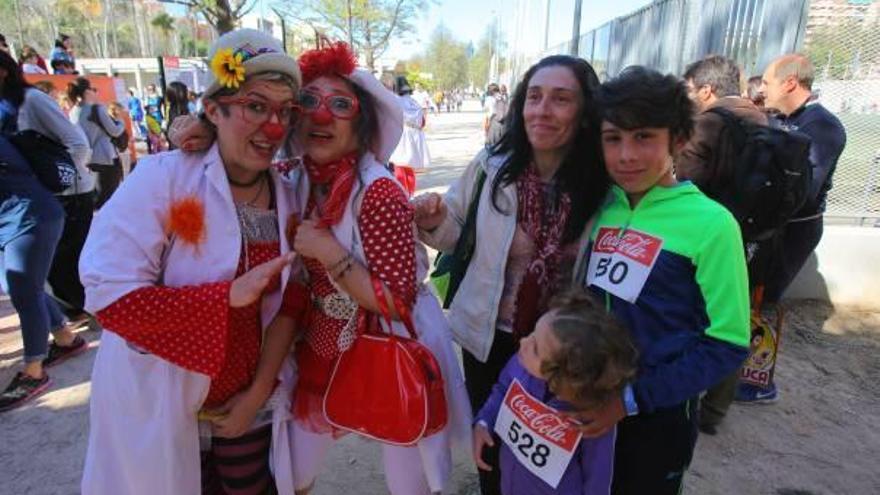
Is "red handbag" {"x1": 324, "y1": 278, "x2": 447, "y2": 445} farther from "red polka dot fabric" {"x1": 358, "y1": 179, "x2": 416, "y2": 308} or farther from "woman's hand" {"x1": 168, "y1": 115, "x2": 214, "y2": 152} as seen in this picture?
"woman's hand" {"x1": 168, "y1": 115, "x2": 214, "y2": 152}

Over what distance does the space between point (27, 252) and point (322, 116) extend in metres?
2.67

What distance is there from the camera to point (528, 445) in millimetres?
1604

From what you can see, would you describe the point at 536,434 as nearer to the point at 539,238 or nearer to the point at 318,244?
the point at 539,238

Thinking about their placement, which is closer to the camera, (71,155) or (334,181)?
(334,181)

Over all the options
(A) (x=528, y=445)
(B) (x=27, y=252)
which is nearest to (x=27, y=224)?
(B) (x=27, y=252)

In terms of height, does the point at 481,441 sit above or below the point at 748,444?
above

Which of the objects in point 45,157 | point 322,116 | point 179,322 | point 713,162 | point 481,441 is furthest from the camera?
point 45,157

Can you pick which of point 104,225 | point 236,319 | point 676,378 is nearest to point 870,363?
point 676,378

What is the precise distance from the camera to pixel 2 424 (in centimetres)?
312

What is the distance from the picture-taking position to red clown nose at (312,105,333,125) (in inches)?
63.6

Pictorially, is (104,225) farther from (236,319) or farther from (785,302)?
(785,302)

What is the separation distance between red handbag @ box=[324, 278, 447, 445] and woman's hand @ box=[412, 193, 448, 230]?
1.31 feet

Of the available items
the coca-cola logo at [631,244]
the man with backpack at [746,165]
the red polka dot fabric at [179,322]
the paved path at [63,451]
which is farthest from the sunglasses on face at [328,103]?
the paved path at [63,451]

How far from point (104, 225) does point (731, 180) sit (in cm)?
237
